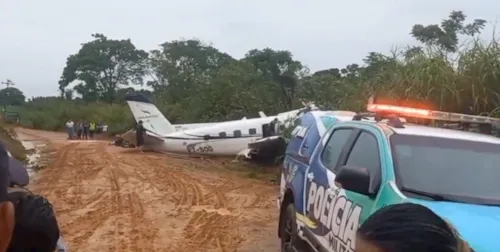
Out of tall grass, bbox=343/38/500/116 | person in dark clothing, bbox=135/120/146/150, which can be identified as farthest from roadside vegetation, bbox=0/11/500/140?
person in dark clothing, bbox=135/120/146/150

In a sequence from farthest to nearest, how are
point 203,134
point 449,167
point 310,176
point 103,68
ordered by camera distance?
point 103,68, point 203,134, point 310,176, point 449,167

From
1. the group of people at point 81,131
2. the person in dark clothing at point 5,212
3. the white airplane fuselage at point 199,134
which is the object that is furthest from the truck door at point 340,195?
the group of people at point 81,131

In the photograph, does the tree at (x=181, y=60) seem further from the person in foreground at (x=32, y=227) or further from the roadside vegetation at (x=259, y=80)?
the person in foreground at (x=32, y=227)

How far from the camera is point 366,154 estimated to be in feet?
19.5

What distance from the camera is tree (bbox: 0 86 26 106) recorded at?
103 metres

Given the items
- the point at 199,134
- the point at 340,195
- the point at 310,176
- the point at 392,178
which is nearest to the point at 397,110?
the point at 310,176

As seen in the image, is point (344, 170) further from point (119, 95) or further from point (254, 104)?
point (119, 95)

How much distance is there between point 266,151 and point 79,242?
37.9 ft

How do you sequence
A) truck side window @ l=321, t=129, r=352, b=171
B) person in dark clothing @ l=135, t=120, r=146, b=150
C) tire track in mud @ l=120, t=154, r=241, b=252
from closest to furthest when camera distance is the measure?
truck side window @ l=321, t=129, r=352, b=171
tire track in mud @ l=120, t=154, r=241, b=252
person in dark clothing @ l=135, t=120, r=146, b=150

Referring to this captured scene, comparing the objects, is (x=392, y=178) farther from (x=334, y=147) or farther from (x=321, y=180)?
(x=334, y=147)

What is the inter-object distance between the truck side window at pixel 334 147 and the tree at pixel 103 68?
79654 mm

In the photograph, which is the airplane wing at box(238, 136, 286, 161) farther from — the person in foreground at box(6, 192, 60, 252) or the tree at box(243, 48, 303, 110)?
the tree at box(243, 48, 303, 110)

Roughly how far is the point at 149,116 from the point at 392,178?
25905 millimetres

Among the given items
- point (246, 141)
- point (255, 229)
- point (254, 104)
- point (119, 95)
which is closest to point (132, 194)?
point (255, 229)
